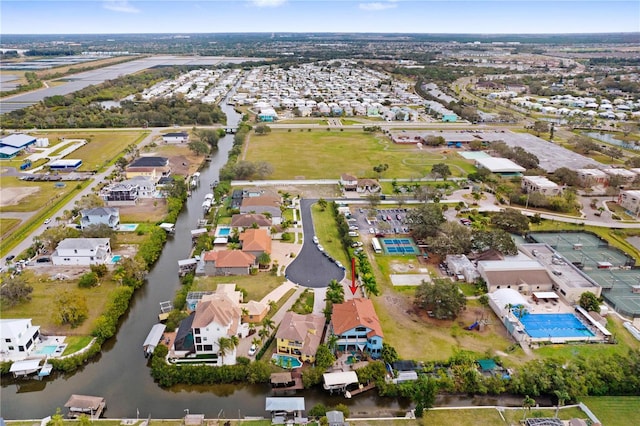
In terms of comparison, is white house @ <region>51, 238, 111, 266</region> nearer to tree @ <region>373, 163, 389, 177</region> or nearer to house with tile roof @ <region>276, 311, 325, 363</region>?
house with tile roof @ <region>276, 311, 325, 363</region>

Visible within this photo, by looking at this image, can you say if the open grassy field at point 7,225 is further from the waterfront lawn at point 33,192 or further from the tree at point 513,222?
the tree at point 513,222

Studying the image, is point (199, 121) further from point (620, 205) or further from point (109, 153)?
point (620, 205)

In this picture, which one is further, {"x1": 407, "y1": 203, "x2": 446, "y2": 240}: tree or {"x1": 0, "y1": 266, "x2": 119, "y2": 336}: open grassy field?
{"x1": 407, "y1": 203, "x2": 446, "y2": 240}: tree

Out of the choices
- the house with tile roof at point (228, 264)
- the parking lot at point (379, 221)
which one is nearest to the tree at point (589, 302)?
the parking lot at point (379, 221)

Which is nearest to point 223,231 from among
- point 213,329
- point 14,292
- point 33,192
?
point 213,329

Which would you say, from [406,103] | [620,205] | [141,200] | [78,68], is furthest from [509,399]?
[78,68]

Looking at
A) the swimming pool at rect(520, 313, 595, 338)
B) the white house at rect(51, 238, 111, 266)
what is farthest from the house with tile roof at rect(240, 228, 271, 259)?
the swimming pool at rect(520, 313, 595, 338)
